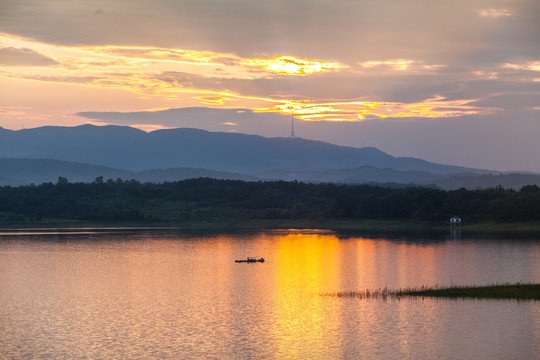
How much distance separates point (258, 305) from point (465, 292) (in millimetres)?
21092

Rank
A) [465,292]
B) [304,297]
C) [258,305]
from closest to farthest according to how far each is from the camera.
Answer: [258,305]
[465,292]
[304,297]

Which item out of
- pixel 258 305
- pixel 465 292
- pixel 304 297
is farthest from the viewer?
pixel 304 297

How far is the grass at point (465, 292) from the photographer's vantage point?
6969 centimetres

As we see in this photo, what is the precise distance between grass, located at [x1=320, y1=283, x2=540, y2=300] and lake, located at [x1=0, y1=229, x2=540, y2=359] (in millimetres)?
2514

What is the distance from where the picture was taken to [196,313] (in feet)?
217

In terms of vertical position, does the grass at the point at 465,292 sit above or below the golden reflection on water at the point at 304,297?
above

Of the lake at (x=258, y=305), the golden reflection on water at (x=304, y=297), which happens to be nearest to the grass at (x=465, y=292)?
the lake at (x=258, y=305)

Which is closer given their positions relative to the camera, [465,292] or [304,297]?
[465,292]

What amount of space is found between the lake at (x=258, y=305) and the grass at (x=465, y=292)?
2.51 metres

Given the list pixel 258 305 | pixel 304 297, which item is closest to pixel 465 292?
pixel 304 297

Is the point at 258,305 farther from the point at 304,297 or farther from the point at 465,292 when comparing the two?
the point at 465,292

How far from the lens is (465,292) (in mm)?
72250

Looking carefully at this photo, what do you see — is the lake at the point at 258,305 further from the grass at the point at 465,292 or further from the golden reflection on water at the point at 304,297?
the grass at the point at 465,292

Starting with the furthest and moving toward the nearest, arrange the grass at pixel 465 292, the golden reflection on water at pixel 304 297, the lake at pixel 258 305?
the grass at pixel 465 292 → the golden reflection on water at pixel 304 297 → the lake at pixel 258 305
